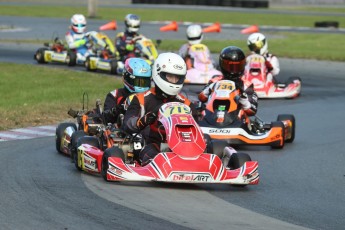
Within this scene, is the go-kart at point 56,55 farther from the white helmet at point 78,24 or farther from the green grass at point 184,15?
the green grass at point 184,15

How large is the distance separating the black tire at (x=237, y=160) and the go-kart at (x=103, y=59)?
1239 cm

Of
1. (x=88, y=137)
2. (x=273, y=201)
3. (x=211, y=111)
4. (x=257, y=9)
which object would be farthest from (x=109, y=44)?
(x=257, y=9)

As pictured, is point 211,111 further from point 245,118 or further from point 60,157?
point 60,157

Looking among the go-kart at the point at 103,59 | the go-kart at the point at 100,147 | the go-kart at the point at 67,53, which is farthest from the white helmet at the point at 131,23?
the go-kart at the point at 100,147

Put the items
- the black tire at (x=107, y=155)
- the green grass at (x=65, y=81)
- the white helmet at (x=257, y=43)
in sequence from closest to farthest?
the black tire at (x=107, y=155) → the green grass at (x=65, y=81) → the white helmet at (x=257, y=43)

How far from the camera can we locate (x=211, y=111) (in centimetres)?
1270

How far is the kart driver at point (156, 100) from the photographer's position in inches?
385

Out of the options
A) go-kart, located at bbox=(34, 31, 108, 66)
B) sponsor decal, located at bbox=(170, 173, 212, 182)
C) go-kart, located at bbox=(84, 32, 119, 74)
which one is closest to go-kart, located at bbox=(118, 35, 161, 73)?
go-kart, located at bbox=(84, 32, 119, 74)

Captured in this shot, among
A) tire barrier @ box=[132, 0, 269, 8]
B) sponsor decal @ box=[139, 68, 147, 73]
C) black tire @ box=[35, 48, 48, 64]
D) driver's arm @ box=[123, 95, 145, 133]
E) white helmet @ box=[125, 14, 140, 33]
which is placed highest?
sponsor decal @ box=[139, 68, 147, 73]

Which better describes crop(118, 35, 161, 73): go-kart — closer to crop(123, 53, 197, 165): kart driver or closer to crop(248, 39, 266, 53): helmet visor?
crop(248, 39, 266, 53): helmet visor

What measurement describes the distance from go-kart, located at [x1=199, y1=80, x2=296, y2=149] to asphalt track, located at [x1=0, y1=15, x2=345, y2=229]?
0.54ft

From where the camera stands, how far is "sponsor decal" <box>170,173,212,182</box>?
356 inches

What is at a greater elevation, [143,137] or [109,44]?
[143,137]

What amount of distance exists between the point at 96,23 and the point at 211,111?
2673cm
